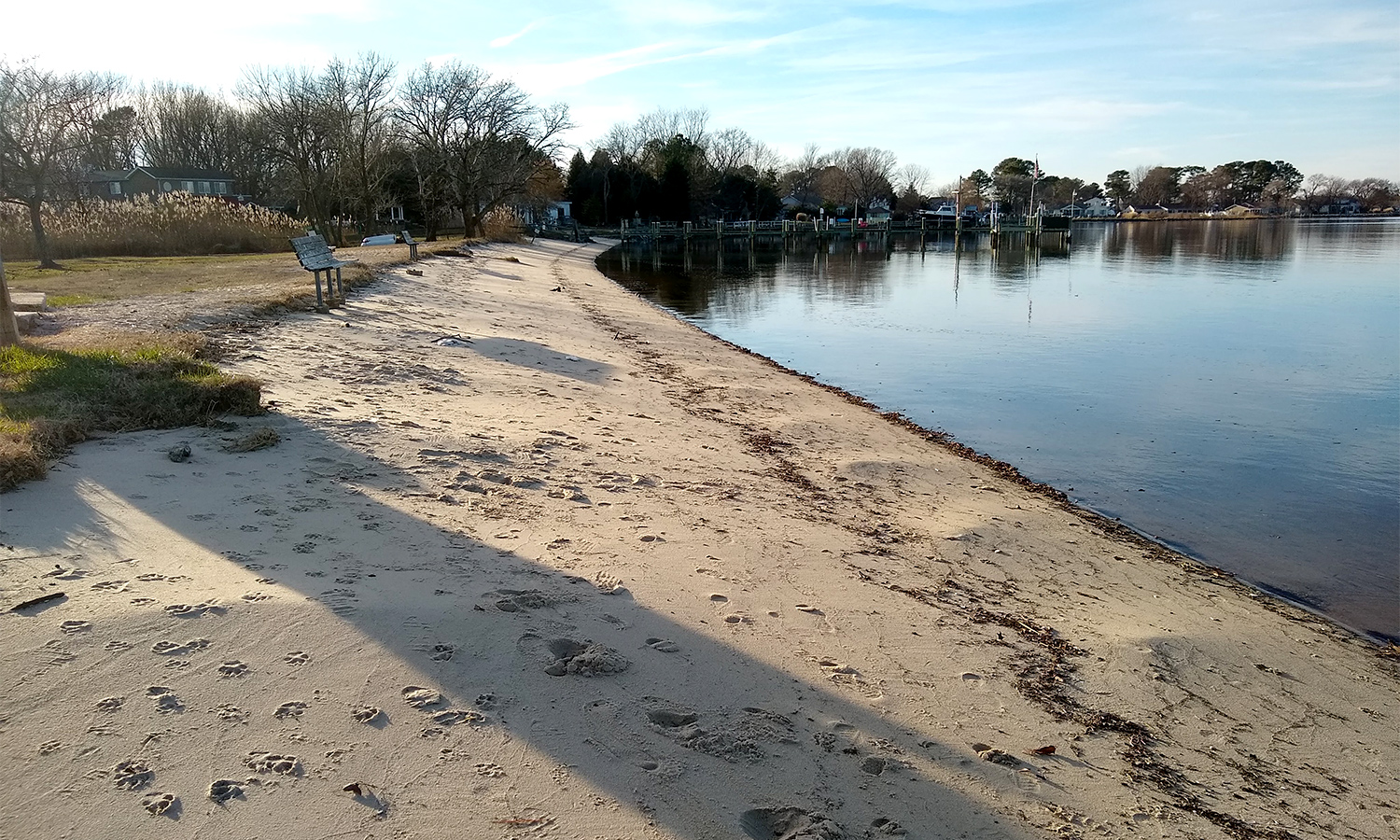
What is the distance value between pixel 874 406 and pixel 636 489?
278 inches

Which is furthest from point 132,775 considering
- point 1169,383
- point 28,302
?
point 1169,383

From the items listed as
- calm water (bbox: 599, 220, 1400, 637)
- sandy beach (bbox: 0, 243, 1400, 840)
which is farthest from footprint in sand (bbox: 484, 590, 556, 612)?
calm water (bbox: 599, 220, 1400, 637)

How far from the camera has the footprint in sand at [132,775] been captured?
9.10ft

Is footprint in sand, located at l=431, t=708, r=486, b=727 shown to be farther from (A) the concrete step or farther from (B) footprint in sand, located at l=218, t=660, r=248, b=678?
(A) the concrete step

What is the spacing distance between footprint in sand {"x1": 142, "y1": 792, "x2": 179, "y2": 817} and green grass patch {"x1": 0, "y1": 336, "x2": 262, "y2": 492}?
3103 mm

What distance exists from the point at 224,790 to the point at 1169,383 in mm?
16367

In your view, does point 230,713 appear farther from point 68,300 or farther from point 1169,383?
point 1169,383

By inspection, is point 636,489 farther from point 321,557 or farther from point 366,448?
point 321,557

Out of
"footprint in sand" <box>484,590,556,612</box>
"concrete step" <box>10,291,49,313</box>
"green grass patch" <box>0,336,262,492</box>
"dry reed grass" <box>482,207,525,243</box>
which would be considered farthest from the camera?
"dry reed grass" <box>482,207,525,243</box>

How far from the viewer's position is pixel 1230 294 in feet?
99.1

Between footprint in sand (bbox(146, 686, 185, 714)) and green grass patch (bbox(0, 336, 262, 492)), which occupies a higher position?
green grass patch (bbox(0, 336, 262, 492))

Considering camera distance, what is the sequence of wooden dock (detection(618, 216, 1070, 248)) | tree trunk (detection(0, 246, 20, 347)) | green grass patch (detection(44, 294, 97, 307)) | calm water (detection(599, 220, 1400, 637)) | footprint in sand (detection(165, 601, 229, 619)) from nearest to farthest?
1. footprint in sand (detection(165, 601, 229, 619))
2. tree trunk (detection(0, 246, 20, 347))
3. calm water (detection(599, 220, 1400, 637))
4. green grass patch (detection(44, 294, 97, 307))
5. wooden dock (detection(618, 216, 1070, 248))

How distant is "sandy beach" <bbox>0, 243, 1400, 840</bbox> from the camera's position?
2.98 metres

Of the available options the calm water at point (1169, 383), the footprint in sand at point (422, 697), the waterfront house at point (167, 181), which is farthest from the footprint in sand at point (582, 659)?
the waterfront house at point (167, 181)
